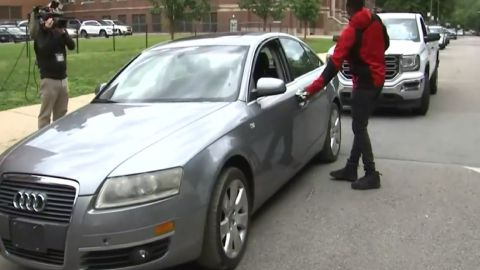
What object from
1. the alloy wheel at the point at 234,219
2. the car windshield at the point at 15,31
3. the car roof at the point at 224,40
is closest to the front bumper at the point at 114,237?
the alloy wheel at the point at 234,219

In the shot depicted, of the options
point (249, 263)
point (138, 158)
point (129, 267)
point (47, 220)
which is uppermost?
point (138, 158)

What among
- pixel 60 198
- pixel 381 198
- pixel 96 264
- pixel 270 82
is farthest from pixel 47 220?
pixel 381 198

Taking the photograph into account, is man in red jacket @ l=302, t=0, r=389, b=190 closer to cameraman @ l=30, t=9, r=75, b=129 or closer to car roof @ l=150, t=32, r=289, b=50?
car roof @ l=150, t=32, r=289, b=50

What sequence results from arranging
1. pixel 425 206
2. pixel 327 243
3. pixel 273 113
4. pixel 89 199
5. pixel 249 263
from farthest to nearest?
pixel 425 206 → pixel 273 113 → pixel 327 243 → pixel 249 263 → pixel 89 199

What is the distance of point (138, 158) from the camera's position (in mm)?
3645

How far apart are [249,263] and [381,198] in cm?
203

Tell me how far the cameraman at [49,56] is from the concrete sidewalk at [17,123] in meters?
1.01

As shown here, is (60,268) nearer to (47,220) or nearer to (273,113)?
(47,220)

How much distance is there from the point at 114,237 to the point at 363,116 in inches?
128

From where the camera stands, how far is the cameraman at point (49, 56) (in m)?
7.39

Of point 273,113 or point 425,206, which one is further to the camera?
point 425,206

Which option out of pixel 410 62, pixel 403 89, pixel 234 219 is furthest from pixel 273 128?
pixel 410 62

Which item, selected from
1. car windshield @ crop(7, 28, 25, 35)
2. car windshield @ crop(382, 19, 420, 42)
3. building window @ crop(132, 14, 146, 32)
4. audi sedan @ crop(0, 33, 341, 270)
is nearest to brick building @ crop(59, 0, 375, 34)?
building window @ crop(132, 14, 146, 32)

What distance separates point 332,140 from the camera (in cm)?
716
